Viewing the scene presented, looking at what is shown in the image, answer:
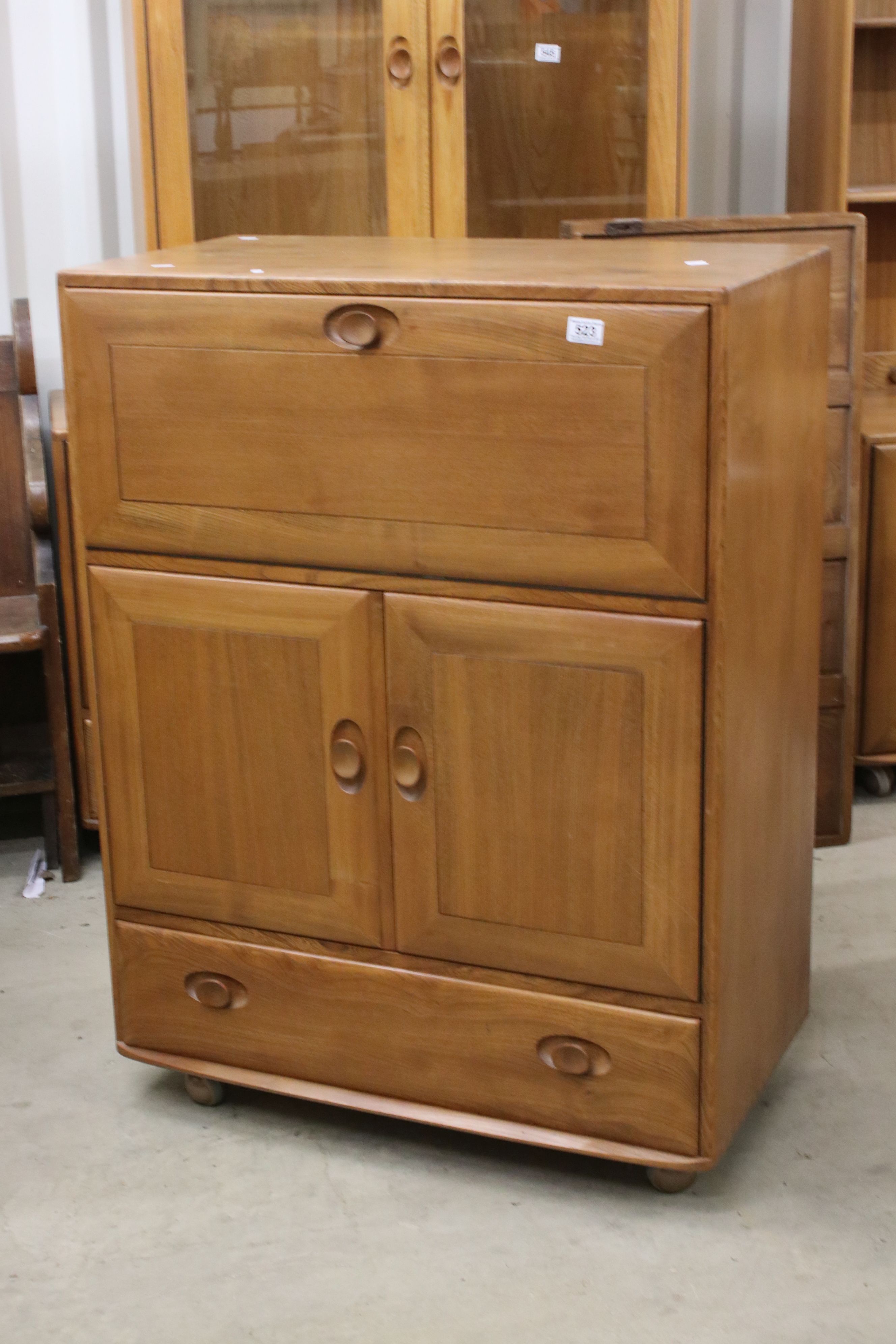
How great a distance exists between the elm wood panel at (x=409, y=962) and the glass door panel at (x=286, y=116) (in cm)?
122

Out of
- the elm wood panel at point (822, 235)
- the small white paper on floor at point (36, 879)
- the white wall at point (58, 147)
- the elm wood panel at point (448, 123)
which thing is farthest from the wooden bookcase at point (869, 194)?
the small white paper on floor at point (36, 879)

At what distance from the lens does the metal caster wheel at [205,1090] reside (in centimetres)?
200

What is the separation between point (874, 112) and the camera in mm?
3016

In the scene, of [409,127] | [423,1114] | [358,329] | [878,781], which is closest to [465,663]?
[358,329]

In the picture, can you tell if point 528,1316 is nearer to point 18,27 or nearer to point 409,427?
point 409,427

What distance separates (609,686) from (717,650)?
0.12 meters

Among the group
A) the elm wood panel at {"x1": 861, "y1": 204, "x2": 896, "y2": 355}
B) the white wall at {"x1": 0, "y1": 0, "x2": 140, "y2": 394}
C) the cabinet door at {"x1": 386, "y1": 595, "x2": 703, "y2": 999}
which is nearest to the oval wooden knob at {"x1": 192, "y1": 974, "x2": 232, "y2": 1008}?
the cabinet door at {"x1": 386, "y1": 595, "x2": 703, "y2": 999}

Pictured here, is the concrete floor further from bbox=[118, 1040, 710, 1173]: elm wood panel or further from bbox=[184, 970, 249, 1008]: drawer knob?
bbox=[184, 970, 249, 1008]: drawer knob

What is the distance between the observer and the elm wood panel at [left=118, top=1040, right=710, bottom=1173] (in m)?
1.76

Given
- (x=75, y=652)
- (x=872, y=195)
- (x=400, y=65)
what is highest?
(x=400, y=65)

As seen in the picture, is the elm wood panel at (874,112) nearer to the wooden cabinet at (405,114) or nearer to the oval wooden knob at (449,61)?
the wooden cabinet at (405,114)

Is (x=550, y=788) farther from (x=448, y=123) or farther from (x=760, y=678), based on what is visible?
(x=448, y=123)

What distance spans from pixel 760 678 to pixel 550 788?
262 mm

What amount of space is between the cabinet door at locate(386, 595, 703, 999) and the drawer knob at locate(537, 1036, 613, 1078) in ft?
0.26
